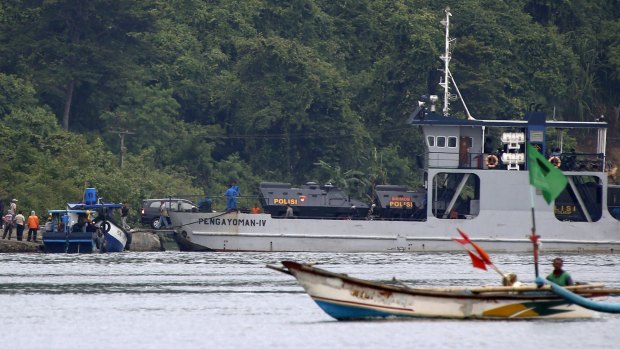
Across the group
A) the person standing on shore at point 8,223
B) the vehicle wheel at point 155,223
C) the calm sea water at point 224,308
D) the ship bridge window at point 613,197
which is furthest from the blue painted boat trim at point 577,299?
the person standing on shore at point 8,223

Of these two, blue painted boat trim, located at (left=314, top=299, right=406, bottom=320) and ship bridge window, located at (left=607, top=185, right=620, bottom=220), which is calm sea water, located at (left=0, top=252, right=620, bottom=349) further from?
ship bridge window, located at (left=607, top=185, right=620, bottom=220)

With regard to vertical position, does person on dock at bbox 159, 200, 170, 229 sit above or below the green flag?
below

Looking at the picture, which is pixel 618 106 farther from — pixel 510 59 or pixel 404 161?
pixel 404 161

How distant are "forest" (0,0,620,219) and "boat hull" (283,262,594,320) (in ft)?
130

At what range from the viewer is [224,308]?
36.3m

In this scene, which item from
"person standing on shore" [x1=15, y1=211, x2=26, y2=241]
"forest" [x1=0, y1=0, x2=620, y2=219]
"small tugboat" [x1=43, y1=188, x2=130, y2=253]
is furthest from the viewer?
"forest" [x1=0, y1=0, x2=620, y2=219]

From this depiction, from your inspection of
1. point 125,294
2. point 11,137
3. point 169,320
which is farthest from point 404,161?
point 169,320

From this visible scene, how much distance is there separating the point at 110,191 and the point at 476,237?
16.9m

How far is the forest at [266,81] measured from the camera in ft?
252

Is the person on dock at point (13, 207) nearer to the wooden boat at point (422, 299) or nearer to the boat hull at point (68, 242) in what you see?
the boat hull at point (68, 242)

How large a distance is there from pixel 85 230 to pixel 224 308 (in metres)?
19.3

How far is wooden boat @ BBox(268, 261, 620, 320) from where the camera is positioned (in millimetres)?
31516

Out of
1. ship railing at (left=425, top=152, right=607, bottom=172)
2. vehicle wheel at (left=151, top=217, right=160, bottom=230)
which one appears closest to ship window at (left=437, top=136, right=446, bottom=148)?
ship railing at (left=425, top=152, right=607, bottom=172)

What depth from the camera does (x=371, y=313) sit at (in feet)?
105
